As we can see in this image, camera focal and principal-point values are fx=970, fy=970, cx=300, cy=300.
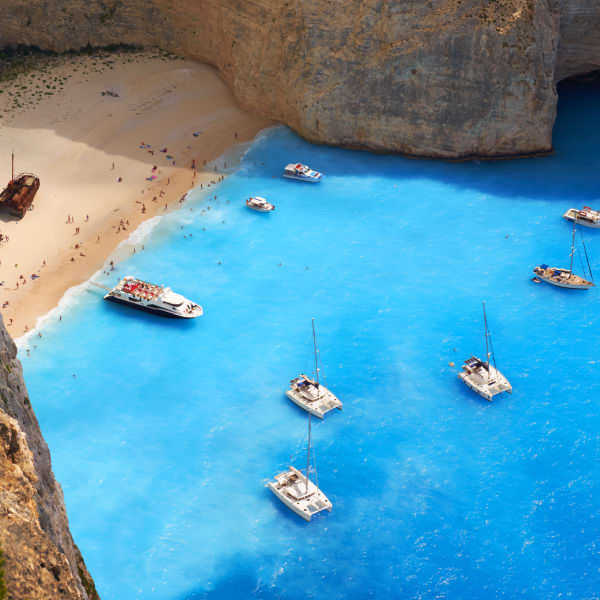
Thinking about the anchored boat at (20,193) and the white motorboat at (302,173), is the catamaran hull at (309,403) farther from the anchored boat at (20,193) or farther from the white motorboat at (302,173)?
the anchored boat at (20,193)

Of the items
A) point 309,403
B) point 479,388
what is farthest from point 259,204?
point 479,388

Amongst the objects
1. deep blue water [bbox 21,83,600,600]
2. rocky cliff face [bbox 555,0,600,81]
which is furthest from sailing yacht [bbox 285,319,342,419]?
rocky cliff face [bbox 555,0,600,81]

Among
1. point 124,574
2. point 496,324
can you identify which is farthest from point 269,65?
point 124,574

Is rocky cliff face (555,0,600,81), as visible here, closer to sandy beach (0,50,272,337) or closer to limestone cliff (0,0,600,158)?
limestone cliff (0,0,600,158)

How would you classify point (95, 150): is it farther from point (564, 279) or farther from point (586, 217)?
point (586, 217)

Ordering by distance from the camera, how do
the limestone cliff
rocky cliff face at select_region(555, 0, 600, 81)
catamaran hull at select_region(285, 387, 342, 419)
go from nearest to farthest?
catamaran hull at select_region(285, 387, 342, 419)
the limestone cliff
rocky cliff face at select_region(555, 0, 600, 81)

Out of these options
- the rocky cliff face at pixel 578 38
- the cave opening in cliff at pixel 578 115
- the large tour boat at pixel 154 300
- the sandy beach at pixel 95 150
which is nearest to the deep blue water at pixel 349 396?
the large tour boat at pixel 154 300
